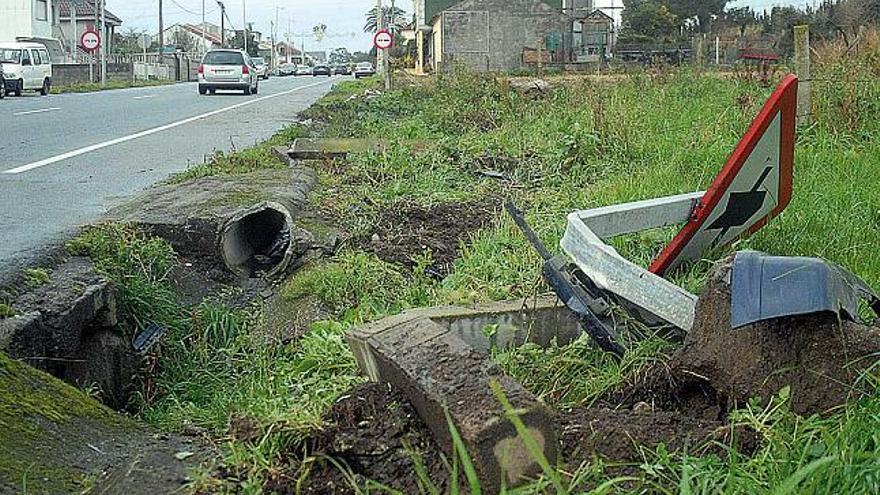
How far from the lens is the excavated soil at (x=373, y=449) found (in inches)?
107

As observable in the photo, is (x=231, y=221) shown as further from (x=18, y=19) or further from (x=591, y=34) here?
(x=18, y=19)


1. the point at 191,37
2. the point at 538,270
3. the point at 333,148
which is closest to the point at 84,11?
the point at 191,37

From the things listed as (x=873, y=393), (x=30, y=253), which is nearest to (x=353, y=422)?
(x=873, y=393)

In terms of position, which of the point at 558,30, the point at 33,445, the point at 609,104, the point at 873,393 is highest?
the point at 558,30

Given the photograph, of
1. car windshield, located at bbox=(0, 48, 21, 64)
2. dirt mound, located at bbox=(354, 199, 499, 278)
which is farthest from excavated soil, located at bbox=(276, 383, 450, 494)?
car windshield, located at bbox=(0, 48, 21, 64)

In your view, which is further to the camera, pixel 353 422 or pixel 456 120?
pixel 456 120

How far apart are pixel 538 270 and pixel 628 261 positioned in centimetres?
109

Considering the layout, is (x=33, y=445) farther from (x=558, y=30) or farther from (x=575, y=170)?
(x=558, y=30)

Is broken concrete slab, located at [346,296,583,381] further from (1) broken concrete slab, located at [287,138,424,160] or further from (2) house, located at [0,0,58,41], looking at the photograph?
(2) house, located at [0,0,58,41]

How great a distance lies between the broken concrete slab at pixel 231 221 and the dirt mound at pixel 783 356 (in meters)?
3.37

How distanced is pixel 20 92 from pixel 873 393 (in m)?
34.2

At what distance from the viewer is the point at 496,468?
98.1 inches

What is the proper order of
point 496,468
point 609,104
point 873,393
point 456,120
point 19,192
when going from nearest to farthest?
point 496,468 < point 873,393 < point 19,192 < point 609,104 < point 456,120

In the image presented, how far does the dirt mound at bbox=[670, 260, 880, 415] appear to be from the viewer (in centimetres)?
295
